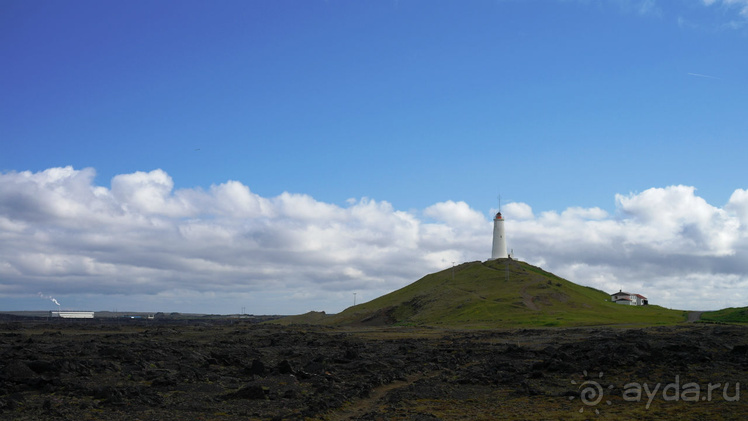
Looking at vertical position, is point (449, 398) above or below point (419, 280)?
below

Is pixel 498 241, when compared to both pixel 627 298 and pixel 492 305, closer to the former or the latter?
pixel 627 298

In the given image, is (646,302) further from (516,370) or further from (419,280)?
(516,370)

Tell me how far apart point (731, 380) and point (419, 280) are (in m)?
117

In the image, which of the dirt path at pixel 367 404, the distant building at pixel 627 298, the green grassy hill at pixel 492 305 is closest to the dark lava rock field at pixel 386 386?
the dirt path at pixel 367 404

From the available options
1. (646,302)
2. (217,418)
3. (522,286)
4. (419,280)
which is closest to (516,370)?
(217,418)

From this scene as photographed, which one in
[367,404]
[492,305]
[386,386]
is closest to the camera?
[367,404]

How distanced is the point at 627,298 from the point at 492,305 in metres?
48.8

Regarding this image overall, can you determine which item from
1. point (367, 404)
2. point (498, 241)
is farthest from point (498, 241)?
point (367, 404)

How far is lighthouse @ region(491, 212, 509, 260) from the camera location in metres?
138

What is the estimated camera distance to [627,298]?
129375 millimetres

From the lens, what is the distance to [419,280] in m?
141

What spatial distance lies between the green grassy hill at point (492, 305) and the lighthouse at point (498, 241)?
10.5 feet

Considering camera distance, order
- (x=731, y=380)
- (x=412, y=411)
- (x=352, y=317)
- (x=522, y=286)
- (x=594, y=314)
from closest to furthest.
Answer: (x=412, y=411) < (x=731, y=380) < (x=594, y=314) < (x=522, y=286) < (x=352, y=317)

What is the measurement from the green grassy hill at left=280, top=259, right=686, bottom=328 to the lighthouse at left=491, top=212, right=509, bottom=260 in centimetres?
321
